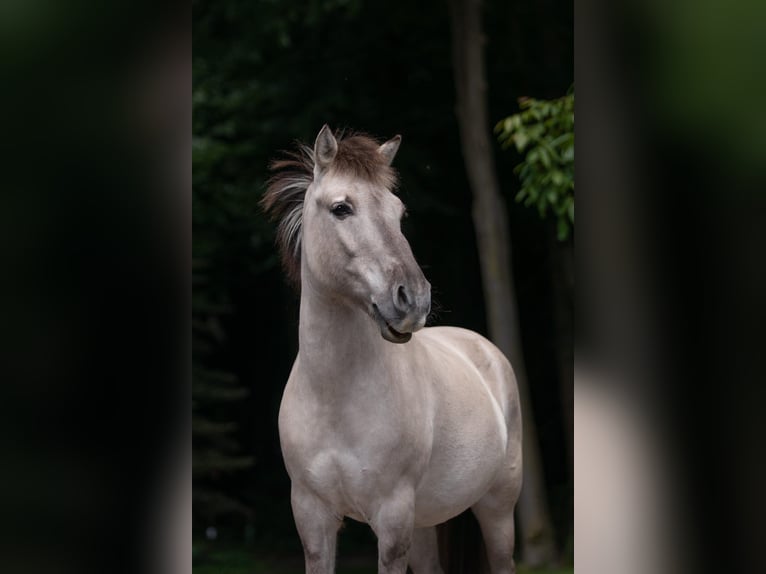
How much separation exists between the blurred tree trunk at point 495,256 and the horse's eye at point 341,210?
1.50 m

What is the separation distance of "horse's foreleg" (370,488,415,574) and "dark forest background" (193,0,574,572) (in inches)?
28.3

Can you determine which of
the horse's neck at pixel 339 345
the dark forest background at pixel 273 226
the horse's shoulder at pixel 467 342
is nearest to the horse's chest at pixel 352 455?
the horse's neck at pixel 339 345

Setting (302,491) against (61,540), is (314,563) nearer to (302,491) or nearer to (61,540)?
(302,491)

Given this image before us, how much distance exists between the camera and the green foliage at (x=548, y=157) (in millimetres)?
4074

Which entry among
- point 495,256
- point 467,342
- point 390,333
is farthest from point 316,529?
point 495,256

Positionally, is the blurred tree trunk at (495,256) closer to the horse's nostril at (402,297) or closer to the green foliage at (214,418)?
the horse's nostril at (402,297)

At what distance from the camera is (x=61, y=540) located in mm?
1303

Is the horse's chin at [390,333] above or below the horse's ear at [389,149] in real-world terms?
below

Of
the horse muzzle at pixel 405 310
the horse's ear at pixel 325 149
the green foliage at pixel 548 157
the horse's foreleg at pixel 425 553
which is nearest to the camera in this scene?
the horse muzzle at pixel 405 310

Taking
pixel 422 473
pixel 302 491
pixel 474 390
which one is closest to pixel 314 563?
pixel 302 491

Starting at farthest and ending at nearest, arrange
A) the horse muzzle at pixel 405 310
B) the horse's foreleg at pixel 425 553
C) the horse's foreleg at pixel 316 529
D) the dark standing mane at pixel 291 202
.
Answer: the horse's foreleg at pixel 425 553, the dark standing mane at pixel 291 202, the horse's foreleg at pixel 316 529, the horse muzzle at pixel 405 310

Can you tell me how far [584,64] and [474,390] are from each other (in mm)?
2477

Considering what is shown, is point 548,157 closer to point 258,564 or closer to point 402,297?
point 402,297

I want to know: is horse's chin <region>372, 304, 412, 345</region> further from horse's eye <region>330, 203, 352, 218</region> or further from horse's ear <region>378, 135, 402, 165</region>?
horse's ear <region>378, 135, 402, 165</region>
